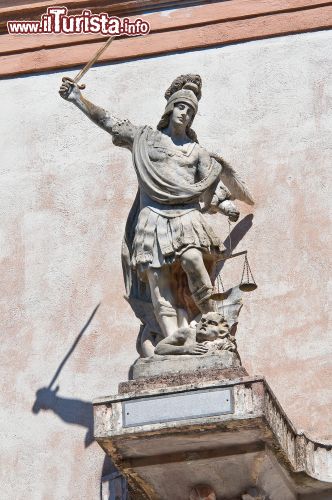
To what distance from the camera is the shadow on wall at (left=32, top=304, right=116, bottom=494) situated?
29.1 feet

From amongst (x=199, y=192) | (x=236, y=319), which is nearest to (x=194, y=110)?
(x=199, y=192)

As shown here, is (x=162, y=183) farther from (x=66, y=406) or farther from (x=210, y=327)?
(x=66, y=406)

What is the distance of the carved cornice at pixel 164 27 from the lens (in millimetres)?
9617

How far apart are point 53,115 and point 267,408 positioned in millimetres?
2766

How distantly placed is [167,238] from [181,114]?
0.69m

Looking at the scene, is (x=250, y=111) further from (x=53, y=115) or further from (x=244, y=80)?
(x=53, y=115)

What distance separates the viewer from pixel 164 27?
980cm

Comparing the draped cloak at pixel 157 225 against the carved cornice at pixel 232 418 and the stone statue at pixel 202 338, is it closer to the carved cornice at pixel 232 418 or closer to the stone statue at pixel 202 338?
the stone statue at pixel 202 338

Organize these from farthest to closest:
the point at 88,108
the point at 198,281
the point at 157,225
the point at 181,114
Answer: the point at 88,108, the point at 181,114, the point at 157,225, the point at 198,281

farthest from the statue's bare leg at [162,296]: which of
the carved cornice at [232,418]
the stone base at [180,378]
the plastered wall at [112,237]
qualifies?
the plastered wall at [112,237]

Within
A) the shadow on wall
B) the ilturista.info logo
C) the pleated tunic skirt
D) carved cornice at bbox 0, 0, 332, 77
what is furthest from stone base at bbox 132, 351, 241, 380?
the ilturista.info logo

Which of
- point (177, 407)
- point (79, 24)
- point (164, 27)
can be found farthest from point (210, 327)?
point (79, 24)

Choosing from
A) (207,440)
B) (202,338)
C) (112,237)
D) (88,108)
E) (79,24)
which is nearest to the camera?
(207,440)

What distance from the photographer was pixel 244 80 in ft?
31.3
